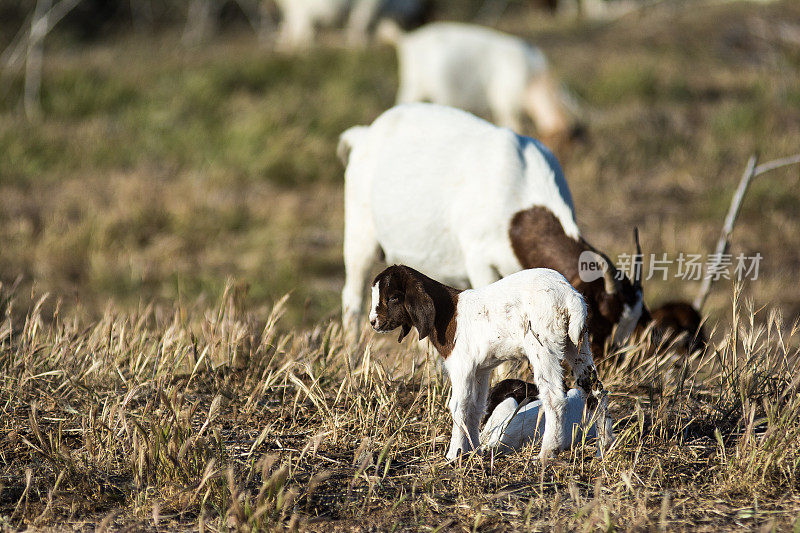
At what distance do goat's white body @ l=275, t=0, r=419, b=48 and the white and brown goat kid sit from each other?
462 inches

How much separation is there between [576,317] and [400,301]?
0.48 meters

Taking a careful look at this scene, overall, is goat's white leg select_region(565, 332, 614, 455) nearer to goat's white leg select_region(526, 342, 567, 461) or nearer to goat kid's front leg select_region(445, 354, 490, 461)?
goat's white leg select_region(526, 342, 567, 461)

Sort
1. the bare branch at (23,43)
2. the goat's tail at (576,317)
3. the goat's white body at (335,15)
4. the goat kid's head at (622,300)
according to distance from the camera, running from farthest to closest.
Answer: the goat's white body at (335,15) → the bare branch at (23,43) → the goat kid's head at (622,300) → the goat's tail at (576,317)

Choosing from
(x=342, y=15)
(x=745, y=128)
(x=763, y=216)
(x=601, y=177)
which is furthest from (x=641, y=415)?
(x=342, y=15)

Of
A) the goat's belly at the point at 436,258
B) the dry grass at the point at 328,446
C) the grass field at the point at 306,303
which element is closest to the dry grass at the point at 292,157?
the grass field at the point at 306,303

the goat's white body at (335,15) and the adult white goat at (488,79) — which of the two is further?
the goat's white body at (335,15)

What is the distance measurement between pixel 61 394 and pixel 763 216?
7308 mm

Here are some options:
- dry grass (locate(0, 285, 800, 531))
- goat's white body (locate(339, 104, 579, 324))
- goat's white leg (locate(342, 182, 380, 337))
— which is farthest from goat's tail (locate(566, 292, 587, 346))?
goat's white leg (locate(342, 182, 380, 337))

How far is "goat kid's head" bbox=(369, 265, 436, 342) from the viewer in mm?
2418

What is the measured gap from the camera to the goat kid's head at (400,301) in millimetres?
2418

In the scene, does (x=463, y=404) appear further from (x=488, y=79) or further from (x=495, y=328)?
(x=488, y=79)

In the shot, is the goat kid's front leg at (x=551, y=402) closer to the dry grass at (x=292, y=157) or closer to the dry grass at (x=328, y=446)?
the dry grass at (x=328, y=446)

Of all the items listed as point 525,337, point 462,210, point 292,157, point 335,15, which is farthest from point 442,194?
point 335,15

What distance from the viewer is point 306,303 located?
3.41 metres
